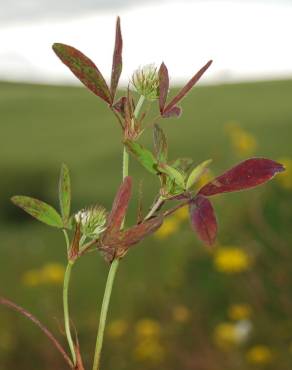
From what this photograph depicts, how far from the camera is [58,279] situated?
3600 mm

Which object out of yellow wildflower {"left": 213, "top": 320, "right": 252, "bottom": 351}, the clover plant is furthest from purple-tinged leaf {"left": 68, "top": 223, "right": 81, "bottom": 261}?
yellow wildflower {"left": 213, "top": 320, "right": 252, "bottom": 351}

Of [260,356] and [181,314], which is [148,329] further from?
[260,356]

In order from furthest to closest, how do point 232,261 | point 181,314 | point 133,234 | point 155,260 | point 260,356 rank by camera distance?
1. point 155,260
2. point 181,314
3. point 232,261
4. point 260,356
5. point 133,234

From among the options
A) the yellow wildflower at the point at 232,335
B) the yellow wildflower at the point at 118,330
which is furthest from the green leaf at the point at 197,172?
the yellow wildflower at the point at 118,330

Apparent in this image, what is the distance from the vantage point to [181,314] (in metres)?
3.32

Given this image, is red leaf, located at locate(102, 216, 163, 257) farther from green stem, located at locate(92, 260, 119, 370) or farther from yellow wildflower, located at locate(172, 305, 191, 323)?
yellow wildflower, located at locate(172, 305, 191, 323)

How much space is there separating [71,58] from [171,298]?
332 cm

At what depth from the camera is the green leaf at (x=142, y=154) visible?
34 centimetres

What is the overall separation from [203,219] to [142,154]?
0.04 meters

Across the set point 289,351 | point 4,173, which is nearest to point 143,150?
point 289,351

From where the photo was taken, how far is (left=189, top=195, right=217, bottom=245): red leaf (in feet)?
1.15

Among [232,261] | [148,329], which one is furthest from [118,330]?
[232,261]

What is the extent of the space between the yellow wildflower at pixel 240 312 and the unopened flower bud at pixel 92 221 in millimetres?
2914

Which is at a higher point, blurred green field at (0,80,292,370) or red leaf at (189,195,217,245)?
red leaf at (189,195,217,245)
